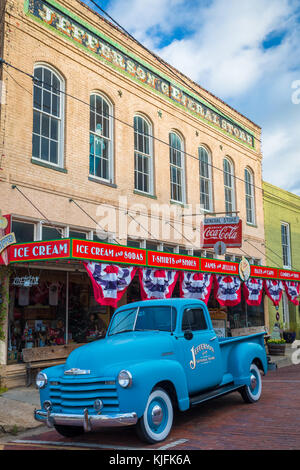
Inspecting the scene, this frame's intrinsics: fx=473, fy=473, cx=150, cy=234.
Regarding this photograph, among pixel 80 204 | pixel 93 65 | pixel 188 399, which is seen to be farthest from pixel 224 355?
pixel 93 65

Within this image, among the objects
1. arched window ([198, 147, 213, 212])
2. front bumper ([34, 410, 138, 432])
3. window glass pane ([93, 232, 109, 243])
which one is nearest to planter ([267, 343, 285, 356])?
arched window ([198, 147, 213, 212])

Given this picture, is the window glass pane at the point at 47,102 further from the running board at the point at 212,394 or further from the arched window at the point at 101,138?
the running board at the point at 212,394

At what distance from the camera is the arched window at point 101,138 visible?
52.1ft

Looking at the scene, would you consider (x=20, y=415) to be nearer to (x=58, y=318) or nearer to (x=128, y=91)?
(x=58, y=318)

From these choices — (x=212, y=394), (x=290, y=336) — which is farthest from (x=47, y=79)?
(x=290, y=336)

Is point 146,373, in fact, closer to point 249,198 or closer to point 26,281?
point 26,281

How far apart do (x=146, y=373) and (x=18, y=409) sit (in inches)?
166

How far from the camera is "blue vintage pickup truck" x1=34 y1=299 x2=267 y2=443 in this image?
6305 mm

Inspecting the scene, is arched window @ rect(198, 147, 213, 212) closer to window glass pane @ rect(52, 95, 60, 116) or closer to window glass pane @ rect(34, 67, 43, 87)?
window glass pane @ rect(52, 95, 60, 116)

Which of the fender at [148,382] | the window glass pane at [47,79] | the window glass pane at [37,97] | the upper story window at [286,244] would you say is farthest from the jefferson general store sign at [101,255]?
the upper story window at [286,244]

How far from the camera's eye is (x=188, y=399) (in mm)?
7293

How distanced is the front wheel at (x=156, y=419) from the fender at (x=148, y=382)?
0.18 m

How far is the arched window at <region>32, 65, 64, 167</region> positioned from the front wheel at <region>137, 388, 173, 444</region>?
29.9ft

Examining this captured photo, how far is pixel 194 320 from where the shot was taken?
336 inches
